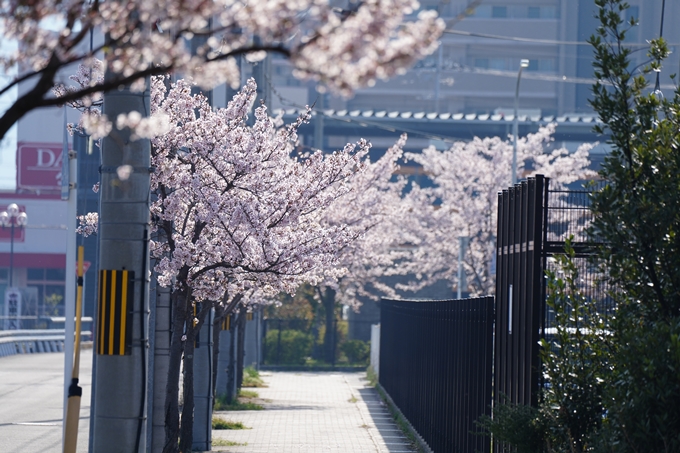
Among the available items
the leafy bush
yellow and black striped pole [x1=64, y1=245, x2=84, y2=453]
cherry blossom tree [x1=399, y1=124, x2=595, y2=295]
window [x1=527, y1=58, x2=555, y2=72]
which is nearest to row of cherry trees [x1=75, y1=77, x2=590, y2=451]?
yellow and black striped pole [x1=64, y1=245, x2=84, y2=453]

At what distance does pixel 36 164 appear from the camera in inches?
2557

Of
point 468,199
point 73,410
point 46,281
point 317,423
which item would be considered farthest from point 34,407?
point 46,281

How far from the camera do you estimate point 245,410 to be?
22250 millimetres

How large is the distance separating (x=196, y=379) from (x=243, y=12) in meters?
12.8

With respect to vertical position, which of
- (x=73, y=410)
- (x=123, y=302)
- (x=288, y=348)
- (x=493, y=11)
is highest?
(x=493, y=11)

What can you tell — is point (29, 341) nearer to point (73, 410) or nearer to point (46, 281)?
point (46, 281)

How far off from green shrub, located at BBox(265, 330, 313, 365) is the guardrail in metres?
9.45

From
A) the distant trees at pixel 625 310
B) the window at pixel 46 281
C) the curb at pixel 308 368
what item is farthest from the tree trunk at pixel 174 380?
the window at pixel 46 281

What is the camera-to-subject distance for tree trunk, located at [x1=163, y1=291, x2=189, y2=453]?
1201 centimetres

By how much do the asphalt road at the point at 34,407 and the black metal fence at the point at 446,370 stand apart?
5149 millimetres

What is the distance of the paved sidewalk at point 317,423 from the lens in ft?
52.8

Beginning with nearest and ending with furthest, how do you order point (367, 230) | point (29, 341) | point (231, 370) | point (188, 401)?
point (188, 401), point (367, 230), point (231, 370), point (29, 341)

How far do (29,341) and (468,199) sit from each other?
62.7ft

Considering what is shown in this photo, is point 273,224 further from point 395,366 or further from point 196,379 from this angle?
point 395,366
